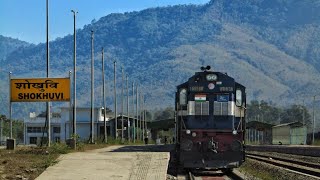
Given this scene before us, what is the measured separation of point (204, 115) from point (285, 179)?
4935 millimetres

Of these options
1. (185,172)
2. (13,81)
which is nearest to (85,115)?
(13,81)

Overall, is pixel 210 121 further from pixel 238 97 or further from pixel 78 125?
pixel 78 125

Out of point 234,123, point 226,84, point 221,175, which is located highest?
point 226,84

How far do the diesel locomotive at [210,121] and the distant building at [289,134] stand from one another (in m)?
67.7

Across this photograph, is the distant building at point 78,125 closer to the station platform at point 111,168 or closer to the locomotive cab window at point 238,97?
the locomotive cab window at point 238,97

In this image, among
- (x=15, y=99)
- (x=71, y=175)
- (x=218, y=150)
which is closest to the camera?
(x=71, y=175)

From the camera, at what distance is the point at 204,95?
26.0 m

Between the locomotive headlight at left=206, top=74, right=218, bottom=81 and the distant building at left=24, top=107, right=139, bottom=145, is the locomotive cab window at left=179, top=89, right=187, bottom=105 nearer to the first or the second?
the locomotive headlight at left=206, top=74, right=218, bottom=81

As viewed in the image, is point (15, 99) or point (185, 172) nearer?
point (185, 172)

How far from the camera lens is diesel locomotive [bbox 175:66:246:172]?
979 inches

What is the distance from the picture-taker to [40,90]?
3425 cm

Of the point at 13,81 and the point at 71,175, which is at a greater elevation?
the point at 13,81

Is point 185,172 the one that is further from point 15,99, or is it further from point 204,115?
point 15,99

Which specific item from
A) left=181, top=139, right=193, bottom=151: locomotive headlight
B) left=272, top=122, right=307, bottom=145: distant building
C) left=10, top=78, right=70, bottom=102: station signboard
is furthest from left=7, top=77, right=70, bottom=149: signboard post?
left=272, top=122, right=307, bottom=145: distant building
